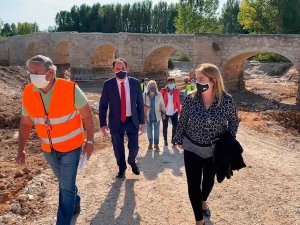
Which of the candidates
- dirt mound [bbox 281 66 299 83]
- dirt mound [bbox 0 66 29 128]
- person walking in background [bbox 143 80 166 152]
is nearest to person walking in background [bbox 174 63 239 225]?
person walking in background [bbox 143 80 166 152]

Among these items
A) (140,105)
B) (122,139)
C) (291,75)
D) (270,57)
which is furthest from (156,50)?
A: (122,139)

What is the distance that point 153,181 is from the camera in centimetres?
545

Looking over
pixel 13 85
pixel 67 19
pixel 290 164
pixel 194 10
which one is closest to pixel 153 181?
pixel 290 164

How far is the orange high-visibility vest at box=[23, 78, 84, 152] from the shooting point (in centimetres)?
343

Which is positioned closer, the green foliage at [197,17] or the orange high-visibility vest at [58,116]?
the orange high-visibility vest at [58,116]

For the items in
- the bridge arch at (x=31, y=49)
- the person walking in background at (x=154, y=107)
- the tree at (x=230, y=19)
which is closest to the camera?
the person walking in background at (x=154, y=107)

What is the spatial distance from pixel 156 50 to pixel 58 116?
20.8 meters

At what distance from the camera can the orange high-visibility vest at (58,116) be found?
135 inches

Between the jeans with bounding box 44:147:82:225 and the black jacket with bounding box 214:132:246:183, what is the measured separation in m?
1.34

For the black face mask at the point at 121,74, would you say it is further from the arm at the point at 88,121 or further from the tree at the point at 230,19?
the tree at the point at 230,19

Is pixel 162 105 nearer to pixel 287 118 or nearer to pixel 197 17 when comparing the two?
pixel 287 118

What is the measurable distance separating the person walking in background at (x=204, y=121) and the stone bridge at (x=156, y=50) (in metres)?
15.1

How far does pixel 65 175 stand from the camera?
139 inches

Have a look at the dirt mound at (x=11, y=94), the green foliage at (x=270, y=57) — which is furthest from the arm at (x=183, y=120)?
the green foliage at (x=270, y=57)
